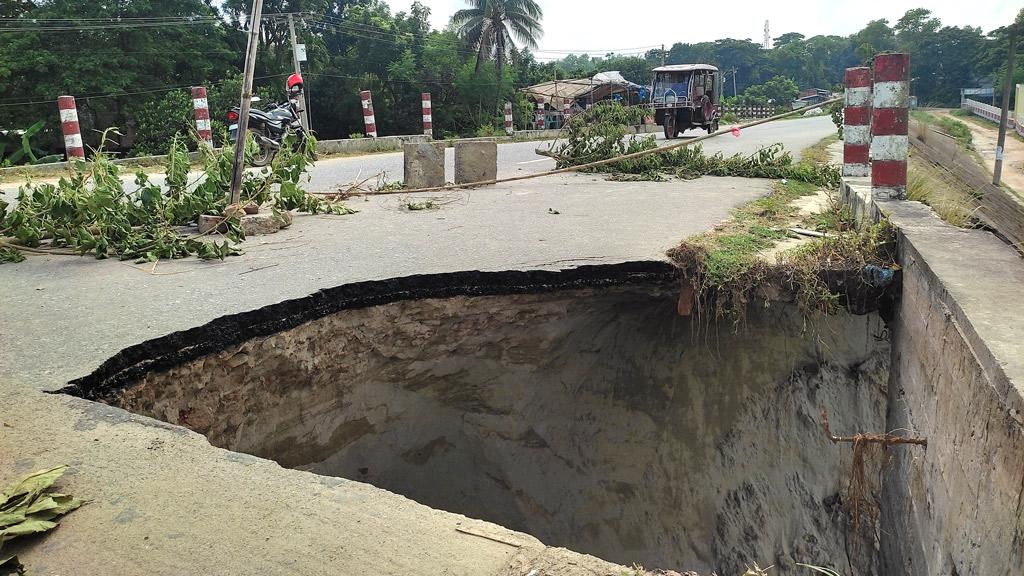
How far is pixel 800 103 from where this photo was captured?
50.7 m

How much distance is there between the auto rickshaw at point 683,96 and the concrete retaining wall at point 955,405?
1699 centimetres

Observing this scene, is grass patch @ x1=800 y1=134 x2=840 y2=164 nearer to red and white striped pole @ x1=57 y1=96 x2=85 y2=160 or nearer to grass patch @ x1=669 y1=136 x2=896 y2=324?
grass patch @ x1=669 y1=136 x2=896 y2=324

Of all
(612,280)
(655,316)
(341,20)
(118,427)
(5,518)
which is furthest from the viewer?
(341,20)

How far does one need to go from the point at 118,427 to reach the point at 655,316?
347cm

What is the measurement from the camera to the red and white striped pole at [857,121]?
510cm

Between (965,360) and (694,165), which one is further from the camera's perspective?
(694,165)

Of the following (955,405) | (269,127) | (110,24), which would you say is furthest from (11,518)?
(110,24)

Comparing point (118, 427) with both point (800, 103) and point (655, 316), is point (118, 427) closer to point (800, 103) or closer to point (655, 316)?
point (655, 316)

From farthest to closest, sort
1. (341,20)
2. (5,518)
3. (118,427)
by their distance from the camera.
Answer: (341,20) → (118,427) → (5,518)

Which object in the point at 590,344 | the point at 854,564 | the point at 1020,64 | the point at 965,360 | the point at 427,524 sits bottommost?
the point at 854,564

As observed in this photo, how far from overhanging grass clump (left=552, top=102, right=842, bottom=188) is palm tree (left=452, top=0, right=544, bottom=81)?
76.6ft

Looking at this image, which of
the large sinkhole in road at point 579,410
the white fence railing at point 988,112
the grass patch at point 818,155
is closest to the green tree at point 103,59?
the grass patch at point 818,155

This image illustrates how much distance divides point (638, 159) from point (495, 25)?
82.1ft

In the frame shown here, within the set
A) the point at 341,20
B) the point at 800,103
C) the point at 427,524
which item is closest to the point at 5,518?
the point at 427,524
